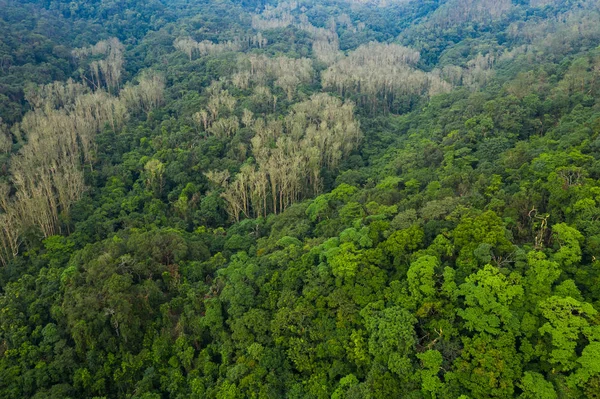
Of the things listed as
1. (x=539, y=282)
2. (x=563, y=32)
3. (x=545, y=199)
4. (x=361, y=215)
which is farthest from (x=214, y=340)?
(x=563, y=32)

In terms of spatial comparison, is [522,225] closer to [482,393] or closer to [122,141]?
[482,393]

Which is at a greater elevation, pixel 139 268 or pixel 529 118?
pixel 529 118

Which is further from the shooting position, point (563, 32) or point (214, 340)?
point (563, 32)

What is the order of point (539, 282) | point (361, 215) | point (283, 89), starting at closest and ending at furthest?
point (539, 282), point (361, 215), point (283, 89)

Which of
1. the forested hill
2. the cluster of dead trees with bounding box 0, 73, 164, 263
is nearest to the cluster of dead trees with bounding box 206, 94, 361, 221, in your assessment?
the forested hill

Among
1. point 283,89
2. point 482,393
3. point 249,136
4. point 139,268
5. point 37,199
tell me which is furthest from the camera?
point 283,89

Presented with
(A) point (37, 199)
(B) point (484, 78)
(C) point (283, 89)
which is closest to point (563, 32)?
(B) point (484, 78)

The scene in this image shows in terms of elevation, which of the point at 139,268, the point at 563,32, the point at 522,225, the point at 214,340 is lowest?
the point at 214,340
